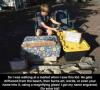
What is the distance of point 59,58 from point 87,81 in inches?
114

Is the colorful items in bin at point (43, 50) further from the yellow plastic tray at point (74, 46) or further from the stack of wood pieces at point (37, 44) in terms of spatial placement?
the yellow plastic tray at point (74, 46)

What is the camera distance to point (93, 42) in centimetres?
1134

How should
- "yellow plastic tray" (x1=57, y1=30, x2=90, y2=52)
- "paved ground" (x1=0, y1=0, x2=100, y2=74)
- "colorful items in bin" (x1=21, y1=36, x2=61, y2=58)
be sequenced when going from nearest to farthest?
"yellow plastic tray" (x1=57, y1=30, x2=90, y2=52) < "colorful items in bin" (x1=21, y1=36, x2=61, y2=58) < "paved ground" (x1=0, y1=0, x2=100, y2=74)

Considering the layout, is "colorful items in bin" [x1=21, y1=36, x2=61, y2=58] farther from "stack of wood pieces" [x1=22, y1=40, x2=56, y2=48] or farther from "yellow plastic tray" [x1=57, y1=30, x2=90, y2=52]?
"yellow plastic tray" [x1=57, y1=30, x2=90, y2=52]

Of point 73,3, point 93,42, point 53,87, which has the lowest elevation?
point 73,3

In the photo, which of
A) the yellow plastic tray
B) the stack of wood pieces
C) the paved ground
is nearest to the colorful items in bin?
the stack of wood pieces

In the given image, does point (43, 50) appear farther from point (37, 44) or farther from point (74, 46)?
point (74, 46)

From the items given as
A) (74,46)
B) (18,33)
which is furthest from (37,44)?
(18,33)

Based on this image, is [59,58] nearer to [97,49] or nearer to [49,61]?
[49,61]

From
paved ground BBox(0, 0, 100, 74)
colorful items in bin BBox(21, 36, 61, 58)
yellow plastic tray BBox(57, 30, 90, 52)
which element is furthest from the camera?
paved ground BBox(0, 0, 100, 74)

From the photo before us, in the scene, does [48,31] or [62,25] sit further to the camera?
[62,25]

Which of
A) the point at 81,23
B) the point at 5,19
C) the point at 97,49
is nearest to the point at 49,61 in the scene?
the point at 97,49

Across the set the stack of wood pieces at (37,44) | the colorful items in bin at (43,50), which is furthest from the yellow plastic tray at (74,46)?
the stack of wood pieces at (37,44)

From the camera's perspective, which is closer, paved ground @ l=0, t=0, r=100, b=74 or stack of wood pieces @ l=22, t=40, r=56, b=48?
stack of wood pieces @ l=22, t=40, r=56, b=48
